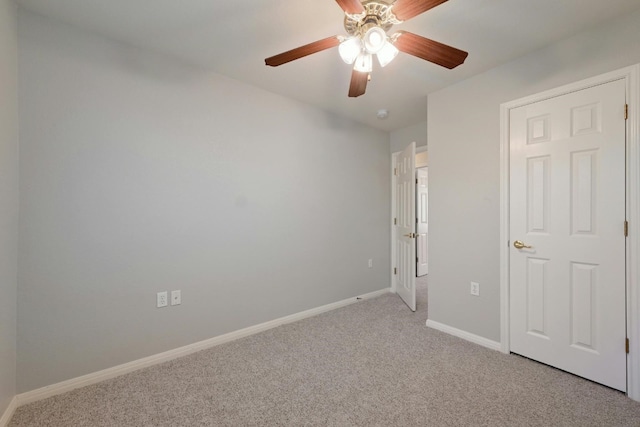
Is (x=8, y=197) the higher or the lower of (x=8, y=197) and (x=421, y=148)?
the lower

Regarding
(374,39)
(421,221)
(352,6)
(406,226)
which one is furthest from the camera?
(421,221)

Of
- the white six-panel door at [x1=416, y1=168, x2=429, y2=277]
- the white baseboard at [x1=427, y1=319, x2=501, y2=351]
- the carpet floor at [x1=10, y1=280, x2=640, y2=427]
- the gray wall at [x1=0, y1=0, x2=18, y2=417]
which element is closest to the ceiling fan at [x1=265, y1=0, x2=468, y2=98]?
the gray wall at [x1=0, y1=0, x2=18, y2=417]

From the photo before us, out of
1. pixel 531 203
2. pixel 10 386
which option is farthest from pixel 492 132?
pixel 10 386

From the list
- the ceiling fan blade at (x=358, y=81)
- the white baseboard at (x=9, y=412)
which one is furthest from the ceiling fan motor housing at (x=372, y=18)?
the white baseboard at (x=9, y=412)

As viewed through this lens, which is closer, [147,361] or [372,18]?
[372,18]

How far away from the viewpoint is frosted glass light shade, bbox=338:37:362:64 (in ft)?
4.49

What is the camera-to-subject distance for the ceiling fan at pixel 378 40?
3.93ft

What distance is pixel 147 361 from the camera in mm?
2004

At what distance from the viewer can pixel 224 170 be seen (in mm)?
2402

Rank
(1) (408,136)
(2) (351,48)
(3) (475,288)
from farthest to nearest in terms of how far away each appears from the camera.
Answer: (1) (408,136) < (3) (475,288) < (2) (351,48)

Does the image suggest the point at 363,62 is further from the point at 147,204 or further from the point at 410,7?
the point at 147,204

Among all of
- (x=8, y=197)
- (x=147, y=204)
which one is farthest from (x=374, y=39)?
(x=8, y=197)

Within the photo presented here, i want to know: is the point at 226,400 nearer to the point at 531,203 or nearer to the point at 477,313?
the point at 477,313

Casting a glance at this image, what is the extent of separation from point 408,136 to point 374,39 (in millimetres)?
2593
